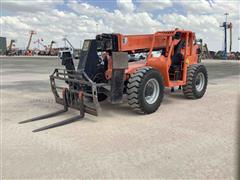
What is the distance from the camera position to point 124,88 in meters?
7.69

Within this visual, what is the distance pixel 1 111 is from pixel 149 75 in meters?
3.85

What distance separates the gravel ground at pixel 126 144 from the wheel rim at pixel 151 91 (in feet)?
1.17

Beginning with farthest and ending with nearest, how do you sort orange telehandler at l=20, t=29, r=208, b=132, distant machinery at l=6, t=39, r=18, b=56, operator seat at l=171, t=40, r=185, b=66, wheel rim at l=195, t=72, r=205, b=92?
1. distant machinery at l=6, t=39, r=18, b=56
2. wheel rim at l=195, t=72, r=205, b=92
3. operator seat at l=171, t=40, r=185, b=66
4. orange telehandler at l=20, t=29, r=208, b=132

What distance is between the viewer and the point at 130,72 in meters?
7.59

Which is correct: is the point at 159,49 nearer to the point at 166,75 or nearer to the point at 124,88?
the point at 166,75

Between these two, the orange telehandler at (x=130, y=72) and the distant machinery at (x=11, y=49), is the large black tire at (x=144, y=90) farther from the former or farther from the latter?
the distant machinery at (x=11, y=49)

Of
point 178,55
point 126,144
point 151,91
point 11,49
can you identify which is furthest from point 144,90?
point 11,49

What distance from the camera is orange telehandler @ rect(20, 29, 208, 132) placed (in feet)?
23.2

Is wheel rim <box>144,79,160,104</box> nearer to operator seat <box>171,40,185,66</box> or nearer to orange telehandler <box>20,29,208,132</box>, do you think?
orange telehandler <box>20,29,208,132</box>

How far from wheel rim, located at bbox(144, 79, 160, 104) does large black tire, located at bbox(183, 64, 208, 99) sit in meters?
1.66

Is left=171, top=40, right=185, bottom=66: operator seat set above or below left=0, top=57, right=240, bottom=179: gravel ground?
above

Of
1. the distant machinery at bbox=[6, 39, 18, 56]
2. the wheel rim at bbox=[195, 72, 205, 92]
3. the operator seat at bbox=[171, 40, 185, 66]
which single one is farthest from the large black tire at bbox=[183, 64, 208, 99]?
the distant machinery at bbox=[6, 39, 18, 56]

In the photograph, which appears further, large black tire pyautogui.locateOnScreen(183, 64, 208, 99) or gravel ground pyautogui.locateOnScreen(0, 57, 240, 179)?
large black tire pyautogui.locateOnScreen(183, 64, 208, 99)

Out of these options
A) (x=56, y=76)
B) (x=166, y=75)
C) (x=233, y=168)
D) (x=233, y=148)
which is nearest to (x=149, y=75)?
(x=166, y=75)
